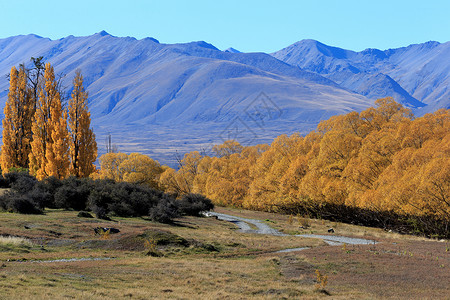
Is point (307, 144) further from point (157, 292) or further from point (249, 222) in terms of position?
point (157, 292)

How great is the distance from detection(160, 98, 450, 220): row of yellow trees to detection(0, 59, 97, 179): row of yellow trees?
101ft

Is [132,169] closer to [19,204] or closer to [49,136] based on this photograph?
[49,136]

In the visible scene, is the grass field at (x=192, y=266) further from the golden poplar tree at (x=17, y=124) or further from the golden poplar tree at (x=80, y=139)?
the golden poplar tree at (x=17, y=124)

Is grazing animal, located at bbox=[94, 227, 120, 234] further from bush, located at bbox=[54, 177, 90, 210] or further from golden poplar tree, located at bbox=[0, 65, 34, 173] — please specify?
golden poplar tree, located at bbox=[0, 65, 34, 173]

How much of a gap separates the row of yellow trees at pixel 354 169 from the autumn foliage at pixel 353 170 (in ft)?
0.33

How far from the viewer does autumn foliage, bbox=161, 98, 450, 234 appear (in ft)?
161

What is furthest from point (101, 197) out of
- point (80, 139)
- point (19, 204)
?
point (80, 139)

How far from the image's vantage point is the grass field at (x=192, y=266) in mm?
21109

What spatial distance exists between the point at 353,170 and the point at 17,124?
51.6m

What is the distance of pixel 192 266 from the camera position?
28.1 meters

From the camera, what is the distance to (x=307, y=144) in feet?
278

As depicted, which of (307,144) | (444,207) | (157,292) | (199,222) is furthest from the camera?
(307,144)

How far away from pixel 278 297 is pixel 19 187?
40.3 m

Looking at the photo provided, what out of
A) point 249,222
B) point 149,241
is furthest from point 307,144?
point 149,241
